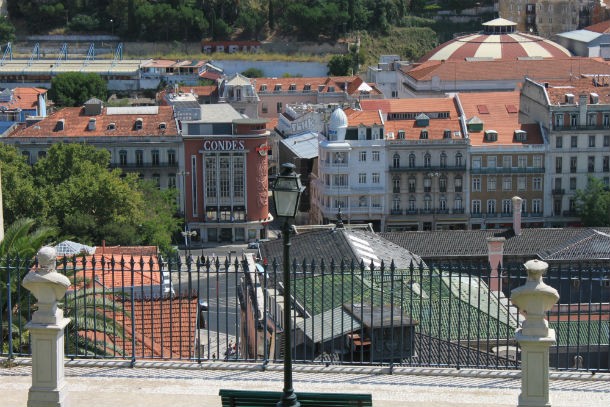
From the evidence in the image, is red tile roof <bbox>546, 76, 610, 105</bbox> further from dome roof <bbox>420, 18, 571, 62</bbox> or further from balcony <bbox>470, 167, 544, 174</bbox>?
dome roof <bbox>420, 18, 571, 62</bbox>

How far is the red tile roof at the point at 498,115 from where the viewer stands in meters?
72.2

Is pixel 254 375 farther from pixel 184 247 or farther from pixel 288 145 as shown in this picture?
pixel 288 145

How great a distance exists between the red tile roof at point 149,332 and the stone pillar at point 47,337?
234 centimetres

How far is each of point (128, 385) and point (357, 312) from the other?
4.28 metres

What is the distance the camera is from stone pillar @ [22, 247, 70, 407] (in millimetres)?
18719

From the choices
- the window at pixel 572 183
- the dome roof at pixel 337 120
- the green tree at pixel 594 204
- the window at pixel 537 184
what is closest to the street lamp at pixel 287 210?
the dome roof at pixel 337 120

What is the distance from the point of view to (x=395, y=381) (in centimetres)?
2030

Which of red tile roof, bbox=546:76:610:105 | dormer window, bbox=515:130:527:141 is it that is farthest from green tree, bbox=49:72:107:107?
dormer window, bbox=515:130:527:141

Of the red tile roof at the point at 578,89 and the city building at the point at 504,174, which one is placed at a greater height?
the red tile roof at the point at 578,89

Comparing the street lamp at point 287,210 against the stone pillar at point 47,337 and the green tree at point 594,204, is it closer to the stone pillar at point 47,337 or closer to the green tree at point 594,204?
the stone pillar at point 47,337

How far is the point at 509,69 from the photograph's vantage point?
303 feet

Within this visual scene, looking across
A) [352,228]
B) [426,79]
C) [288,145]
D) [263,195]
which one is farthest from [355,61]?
[352,228]

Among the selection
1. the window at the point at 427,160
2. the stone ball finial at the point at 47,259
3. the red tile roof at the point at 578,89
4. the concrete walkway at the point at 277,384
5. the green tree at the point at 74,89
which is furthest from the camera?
the green tree at the point at 74,89

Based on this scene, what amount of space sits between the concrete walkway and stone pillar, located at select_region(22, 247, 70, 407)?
507 mm
